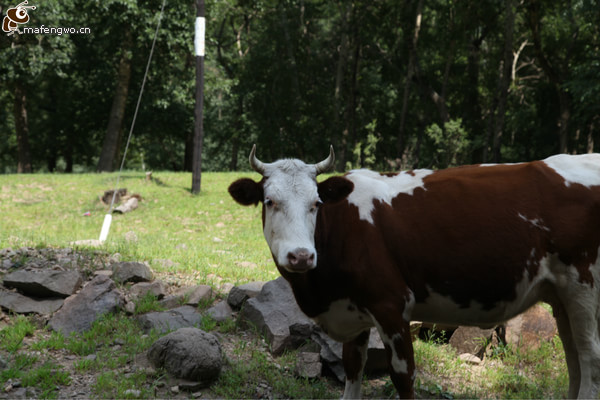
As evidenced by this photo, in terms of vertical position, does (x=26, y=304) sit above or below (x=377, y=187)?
below

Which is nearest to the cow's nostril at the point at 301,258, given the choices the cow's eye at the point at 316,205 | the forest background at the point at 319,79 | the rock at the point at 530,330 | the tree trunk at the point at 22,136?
the cow's eye at the point at 316,205

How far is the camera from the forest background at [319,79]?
914 inches

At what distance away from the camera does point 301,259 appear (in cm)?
390

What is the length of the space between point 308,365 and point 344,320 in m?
1.49

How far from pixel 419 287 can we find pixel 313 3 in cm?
3301

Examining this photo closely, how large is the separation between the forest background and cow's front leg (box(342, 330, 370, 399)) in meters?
15.2

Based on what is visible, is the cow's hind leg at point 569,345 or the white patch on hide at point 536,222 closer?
the white patch on hide at point 536,222

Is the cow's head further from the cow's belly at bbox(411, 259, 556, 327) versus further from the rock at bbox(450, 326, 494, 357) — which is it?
the rock at bbox(450, 326, 494, 357)

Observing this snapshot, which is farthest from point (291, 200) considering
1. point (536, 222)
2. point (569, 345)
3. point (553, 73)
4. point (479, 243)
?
point (553, 73)

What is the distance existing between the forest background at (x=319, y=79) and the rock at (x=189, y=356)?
1516 centimetres

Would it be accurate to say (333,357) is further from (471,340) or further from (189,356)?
(471,340)

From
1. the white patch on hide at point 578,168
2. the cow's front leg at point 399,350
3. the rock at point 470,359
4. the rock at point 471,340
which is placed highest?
the white patch on hide at point 578,168

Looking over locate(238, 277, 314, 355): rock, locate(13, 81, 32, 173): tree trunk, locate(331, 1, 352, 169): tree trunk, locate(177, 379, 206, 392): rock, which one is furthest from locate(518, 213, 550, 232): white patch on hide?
locate(13, 81, 32, 173): tree trunk

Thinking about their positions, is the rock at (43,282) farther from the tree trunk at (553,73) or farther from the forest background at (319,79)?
the tree trunk at (553,73)
